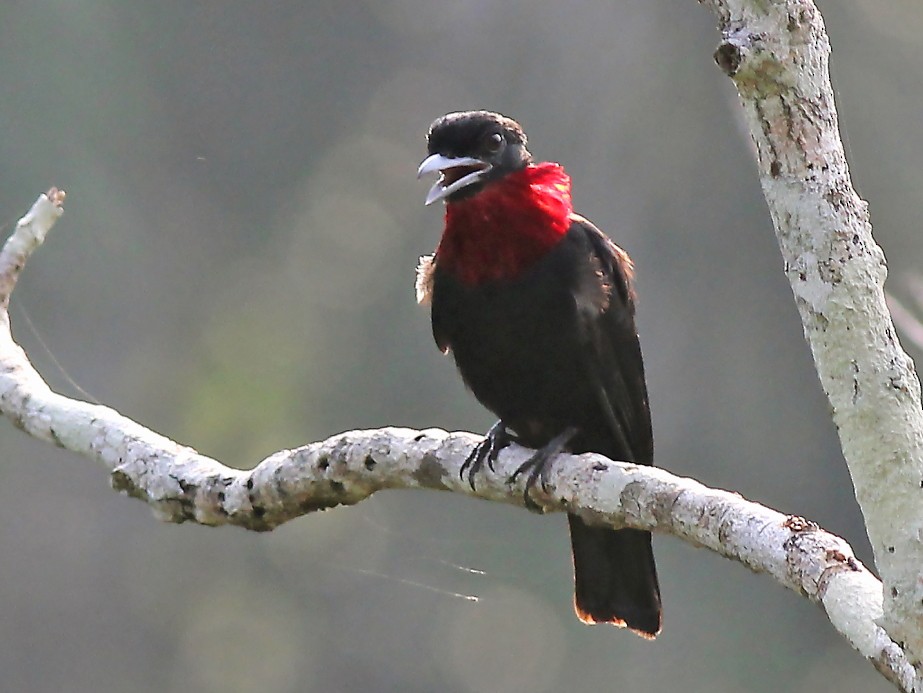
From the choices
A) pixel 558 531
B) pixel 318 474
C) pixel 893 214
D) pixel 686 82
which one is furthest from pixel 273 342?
pixel 318 474

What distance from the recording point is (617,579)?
379 cm

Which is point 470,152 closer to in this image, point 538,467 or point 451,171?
point 451,171

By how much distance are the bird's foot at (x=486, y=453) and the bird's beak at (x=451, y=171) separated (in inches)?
21.8

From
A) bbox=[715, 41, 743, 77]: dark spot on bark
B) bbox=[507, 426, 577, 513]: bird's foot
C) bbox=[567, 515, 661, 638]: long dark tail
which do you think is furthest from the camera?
bbox=[567, 515, 661, 638]: long dark tail

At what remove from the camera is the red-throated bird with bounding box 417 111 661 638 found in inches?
133

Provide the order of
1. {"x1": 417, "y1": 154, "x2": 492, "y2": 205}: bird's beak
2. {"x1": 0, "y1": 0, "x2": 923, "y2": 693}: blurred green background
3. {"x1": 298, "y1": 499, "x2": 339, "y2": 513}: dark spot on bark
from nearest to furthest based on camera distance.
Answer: {"x1": 298, "y1": 499, "x2": 339, "y2": 513}: dark spot on bark → {"x1": 417, "y1": 154, "x2": 492, "y2": 205}: bird's beak → {"x1": 0, "y1": 0, "x2": 923, "y2": 693}: blurred green background

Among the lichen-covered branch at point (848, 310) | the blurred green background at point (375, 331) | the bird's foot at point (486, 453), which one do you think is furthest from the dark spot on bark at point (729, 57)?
the blurred green background at point (375, 331)

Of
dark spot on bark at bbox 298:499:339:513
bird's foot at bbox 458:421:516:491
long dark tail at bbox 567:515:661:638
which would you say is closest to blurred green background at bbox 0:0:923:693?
long dark tail at bbox 567:515:661:638

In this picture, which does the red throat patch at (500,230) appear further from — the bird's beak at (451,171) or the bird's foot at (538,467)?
the bird's foot at (538,467)

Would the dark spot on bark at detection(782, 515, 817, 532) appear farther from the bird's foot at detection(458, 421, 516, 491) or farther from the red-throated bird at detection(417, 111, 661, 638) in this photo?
the red-throated bird at detection(417, 111, 661, 638)

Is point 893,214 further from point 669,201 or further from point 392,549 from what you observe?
point 392,549

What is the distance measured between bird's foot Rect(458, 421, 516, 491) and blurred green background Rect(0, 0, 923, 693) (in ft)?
20.0

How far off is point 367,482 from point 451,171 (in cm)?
85

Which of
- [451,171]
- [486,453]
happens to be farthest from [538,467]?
[451,171]
